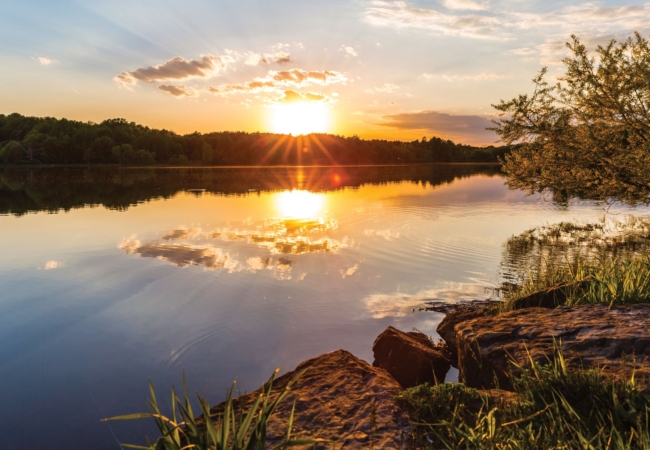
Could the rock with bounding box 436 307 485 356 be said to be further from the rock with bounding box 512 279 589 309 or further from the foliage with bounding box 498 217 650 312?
the rock with bounding box 512 279 589 309

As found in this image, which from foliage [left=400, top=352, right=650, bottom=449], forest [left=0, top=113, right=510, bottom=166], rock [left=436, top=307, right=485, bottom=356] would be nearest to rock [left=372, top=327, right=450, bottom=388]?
rock [left=436, top=307, right=485, bottom=356]

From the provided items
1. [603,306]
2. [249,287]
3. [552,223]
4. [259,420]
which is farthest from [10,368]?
[552,223]

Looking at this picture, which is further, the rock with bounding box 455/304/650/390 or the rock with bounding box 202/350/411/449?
the rock with bounding box 455/304/650/390

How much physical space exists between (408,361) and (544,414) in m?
3.63

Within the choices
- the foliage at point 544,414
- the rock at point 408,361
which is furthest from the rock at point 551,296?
the foliage at point 544,414

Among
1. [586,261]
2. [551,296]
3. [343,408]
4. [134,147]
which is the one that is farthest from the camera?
[134,147]

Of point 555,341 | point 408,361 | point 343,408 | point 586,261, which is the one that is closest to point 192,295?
point 408,361

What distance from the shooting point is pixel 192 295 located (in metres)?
14.1

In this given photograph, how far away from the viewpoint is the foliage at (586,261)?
857 centimetres

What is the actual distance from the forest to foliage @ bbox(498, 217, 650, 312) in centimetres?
9480

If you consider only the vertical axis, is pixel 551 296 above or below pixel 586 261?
above

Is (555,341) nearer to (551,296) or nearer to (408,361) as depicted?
(408,361)

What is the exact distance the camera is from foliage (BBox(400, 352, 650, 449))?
4.34 metres

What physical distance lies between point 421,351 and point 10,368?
8.56m
